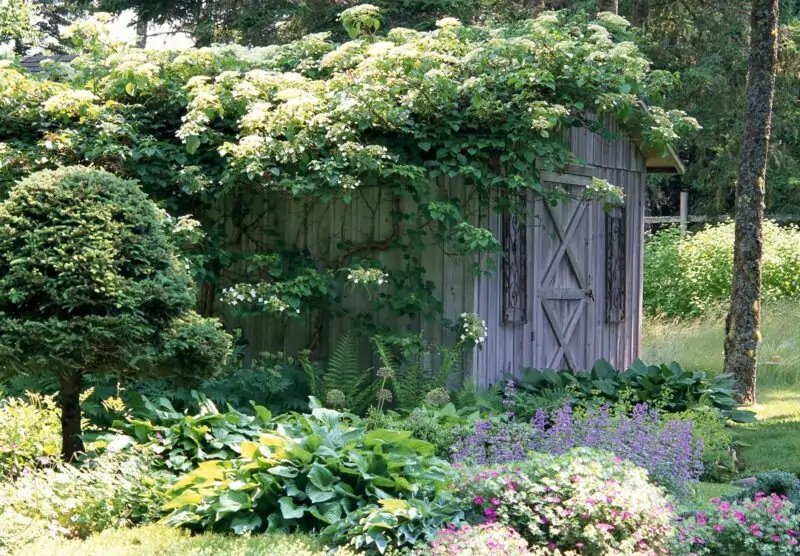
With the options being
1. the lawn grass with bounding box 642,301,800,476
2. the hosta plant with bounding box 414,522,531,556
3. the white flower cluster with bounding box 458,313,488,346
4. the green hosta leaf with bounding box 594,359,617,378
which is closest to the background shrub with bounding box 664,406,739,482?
the lawn grass with bounding box 642,301,800,476

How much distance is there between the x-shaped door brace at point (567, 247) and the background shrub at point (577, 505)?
207 inches

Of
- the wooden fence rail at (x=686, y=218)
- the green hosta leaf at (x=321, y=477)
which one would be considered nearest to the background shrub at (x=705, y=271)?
the wooden fence rail at (x=686, y=218)

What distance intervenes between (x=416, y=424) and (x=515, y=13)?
39.8 ft

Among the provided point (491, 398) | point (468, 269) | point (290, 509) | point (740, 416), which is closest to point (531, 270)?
point (468, 269)

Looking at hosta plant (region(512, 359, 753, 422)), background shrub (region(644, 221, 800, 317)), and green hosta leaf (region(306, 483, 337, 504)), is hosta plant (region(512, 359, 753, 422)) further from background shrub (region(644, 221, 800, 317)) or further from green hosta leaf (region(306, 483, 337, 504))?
background shrub (region(644, 221, 800, 317))

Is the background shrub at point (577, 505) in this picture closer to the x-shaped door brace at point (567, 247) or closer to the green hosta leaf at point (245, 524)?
the green hosta leaf at point (245, 524)

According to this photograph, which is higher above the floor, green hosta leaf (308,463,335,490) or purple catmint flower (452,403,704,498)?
green hosta leaf (308,463,335,490)

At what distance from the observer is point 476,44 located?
934cm

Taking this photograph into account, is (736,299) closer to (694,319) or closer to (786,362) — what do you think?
(786,362)

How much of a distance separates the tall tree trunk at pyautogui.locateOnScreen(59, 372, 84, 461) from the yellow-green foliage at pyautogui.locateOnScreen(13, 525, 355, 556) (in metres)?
1.35

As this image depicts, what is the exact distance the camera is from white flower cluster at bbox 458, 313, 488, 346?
345 inches

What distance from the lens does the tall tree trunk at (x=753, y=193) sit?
1079 centimetres

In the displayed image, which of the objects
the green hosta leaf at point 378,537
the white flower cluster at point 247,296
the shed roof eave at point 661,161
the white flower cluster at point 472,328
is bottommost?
the green hosta leaf at point 378,537

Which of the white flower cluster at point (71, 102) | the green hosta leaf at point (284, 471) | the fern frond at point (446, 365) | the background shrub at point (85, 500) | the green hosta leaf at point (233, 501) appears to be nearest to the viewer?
the green hosta leaf at point (233, 501)
